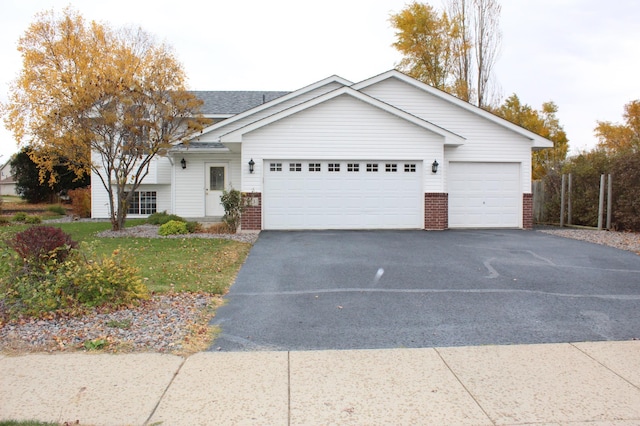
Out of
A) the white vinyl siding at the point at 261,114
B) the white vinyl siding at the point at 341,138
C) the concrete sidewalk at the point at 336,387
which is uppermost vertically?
the white vinyl siding at the point at 261,114

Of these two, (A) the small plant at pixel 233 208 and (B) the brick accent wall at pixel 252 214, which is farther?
(B) the brick accent wall at pixel 252 214

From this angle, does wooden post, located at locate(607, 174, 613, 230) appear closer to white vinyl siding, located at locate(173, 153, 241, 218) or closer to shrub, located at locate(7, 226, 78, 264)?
white vinyl siding, located at locate(173, 153, 241, 218)

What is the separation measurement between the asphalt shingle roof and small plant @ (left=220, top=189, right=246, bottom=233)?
26.1ft

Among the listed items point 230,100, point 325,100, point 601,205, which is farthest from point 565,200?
point 230,100

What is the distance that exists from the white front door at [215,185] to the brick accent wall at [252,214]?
4927 mm

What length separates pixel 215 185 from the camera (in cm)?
2002

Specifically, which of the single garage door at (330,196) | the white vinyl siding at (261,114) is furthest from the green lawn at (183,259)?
the white vinyl siding at (261,114)

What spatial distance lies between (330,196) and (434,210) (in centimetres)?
343

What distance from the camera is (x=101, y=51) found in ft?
54.7

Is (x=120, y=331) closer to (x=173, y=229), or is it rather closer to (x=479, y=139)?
(x=173, y=229)

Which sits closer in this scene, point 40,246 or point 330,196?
point 40,246

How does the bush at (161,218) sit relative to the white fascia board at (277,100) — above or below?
below

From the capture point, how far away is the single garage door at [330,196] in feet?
50.5

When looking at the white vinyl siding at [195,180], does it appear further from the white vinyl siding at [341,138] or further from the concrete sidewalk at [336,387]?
the concrete sidewalk at [336,387]
